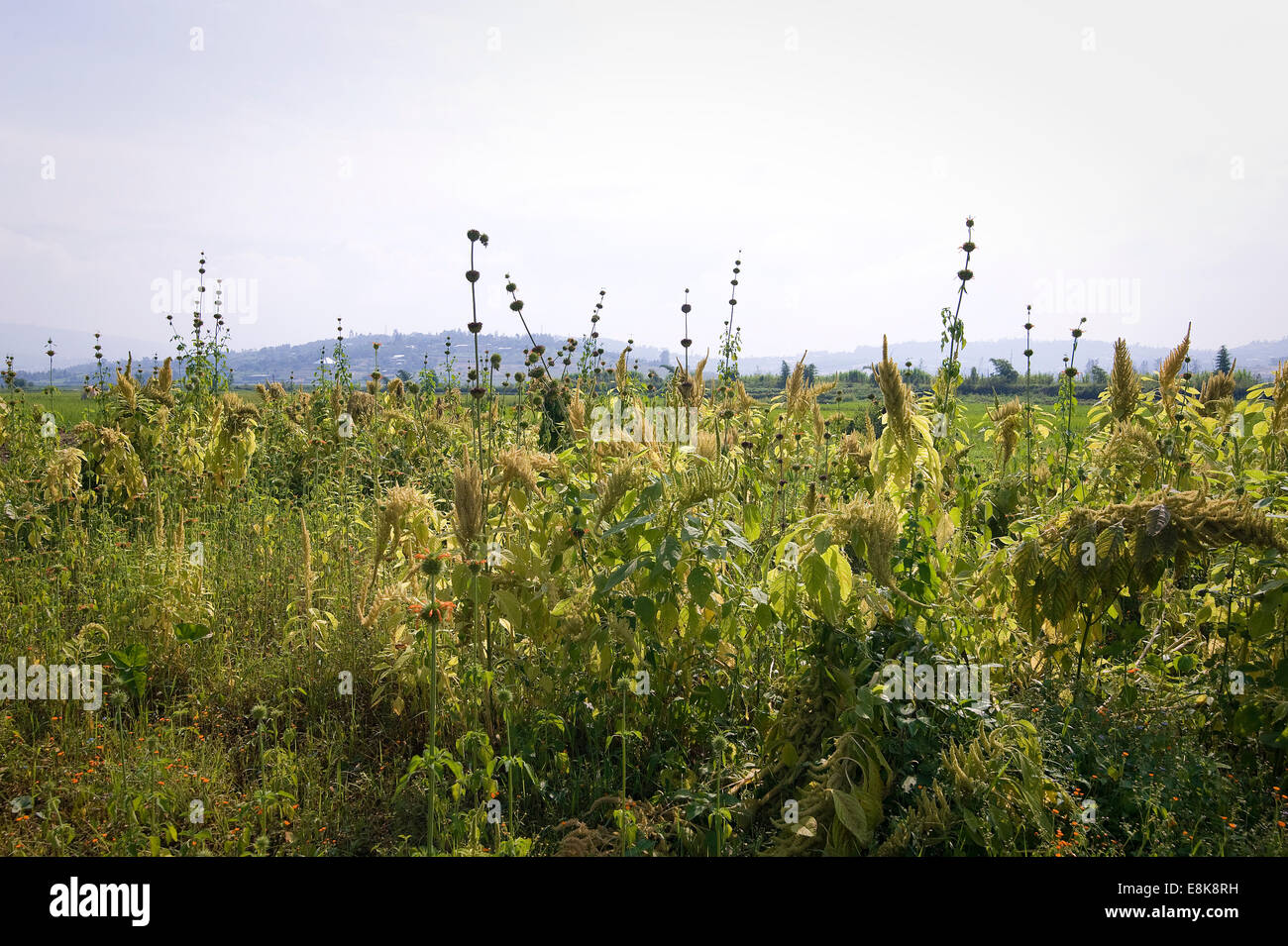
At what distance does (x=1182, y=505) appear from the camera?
2.61 meters

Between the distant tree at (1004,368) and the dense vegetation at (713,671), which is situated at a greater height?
the distant tree at (1004,368)

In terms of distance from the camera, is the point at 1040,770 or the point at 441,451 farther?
the point at 441,451

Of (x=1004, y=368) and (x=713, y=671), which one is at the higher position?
(x=1004, y=368)

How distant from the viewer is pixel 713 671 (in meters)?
2.99

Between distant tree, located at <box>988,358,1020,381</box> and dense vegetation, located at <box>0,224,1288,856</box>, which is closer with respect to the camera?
dense vegetation, located at <box>0,224,1288,856</box>

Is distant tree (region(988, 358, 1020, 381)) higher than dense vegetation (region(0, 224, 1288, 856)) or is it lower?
higher

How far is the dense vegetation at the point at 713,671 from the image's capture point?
2391mm

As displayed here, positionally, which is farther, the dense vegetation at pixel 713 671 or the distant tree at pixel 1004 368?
the distant tree at pixel 1004 368

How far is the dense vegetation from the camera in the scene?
239cm

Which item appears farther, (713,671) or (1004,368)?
(1004,368)
